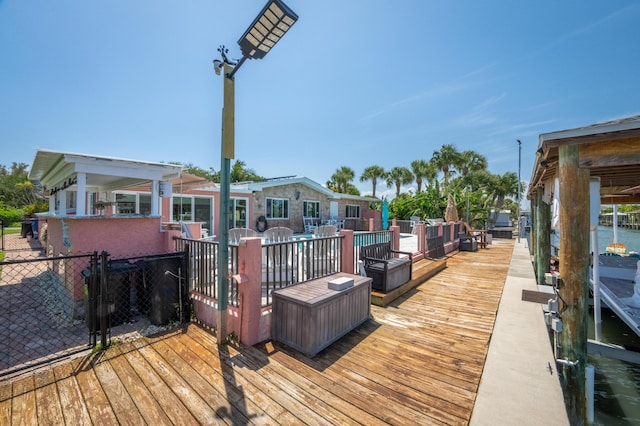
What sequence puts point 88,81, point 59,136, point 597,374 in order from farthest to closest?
point 59,136
point 88,81
point 597,374

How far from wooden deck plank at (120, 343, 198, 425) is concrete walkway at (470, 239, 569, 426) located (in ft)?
7.67

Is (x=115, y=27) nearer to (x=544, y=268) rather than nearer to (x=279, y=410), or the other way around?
(x=279, y=410)

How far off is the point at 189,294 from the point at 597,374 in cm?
719

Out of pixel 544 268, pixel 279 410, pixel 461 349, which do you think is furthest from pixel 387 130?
pixel 279 410

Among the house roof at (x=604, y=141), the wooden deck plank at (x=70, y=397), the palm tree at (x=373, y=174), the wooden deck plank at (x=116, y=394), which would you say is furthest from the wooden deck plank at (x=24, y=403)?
the palm tree at (x=373, y=174)

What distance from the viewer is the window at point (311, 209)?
17.6m

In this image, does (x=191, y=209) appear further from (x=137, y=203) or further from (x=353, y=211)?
(x=353, y=211)

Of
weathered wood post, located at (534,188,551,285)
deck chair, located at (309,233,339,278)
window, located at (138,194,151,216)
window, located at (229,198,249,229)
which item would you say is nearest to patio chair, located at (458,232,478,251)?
weathered wood post, located at (534,188,551,285)

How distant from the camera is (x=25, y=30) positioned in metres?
6.00

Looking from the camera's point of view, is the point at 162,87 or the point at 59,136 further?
the point at 59,136

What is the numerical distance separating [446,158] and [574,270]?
32.0 m

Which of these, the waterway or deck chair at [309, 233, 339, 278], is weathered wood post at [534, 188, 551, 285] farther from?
deck chair at [309, 233, 339, 278]

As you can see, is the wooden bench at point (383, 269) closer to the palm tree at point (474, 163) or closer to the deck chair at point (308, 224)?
the deck chair at point (308, 224)

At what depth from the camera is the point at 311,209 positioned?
1816 centimetres
